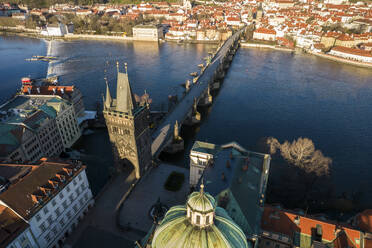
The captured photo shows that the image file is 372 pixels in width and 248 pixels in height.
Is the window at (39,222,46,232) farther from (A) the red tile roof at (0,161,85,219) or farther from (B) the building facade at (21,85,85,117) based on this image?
(B) the building facade at (21,85,85,117)

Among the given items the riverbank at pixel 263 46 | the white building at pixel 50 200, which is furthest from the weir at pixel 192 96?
the riverbank at pixel 263 46

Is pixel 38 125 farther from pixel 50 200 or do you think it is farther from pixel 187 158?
pixel 187 158

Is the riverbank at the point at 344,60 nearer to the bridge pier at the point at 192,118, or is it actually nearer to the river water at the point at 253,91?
the river water at the point at 253,91

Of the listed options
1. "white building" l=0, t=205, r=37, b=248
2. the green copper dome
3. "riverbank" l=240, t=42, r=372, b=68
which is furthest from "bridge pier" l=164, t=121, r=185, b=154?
"riverbank" l=240, t=42, r=372, b=68

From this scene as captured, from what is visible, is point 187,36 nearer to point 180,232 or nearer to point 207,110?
A: point 207,110

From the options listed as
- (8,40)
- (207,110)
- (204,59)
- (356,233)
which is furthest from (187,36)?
(356,233)

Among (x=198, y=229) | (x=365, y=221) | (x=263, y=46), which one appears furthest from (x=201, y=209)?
(x=263, y=46)
